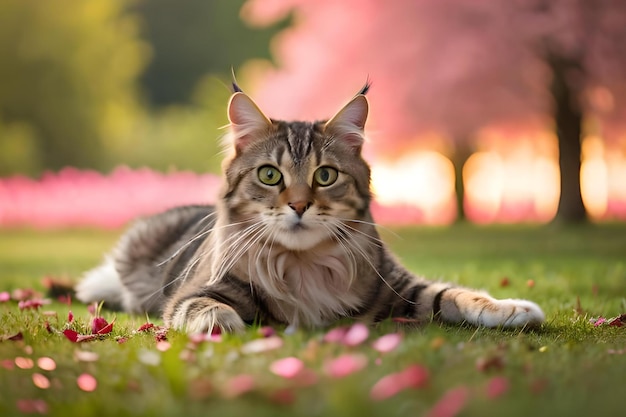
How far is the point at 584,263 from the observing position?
6277 millimetres

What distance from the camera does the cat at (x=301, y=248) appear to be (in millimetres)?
2818

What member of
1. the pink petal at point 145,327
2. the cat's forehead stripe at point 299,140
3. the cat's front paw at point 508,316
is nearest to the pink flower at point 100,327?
the pink petal at point 145,327

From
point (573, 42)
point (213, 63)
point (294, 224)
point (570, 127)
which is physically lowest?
point (294, 224)

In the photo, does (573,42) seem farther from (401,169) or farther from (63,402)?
(63,402)

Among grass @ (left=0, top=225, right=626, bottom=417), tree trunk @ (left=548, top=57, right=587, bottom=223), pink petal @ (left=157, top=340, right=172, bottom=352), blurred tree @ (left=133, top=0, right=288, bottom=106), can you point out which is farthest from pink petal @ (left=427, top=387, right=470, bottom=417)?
blurred tree @ (left=133, top=0, right=288, bottom=106)

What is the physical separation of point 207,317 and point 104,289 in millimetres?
2014

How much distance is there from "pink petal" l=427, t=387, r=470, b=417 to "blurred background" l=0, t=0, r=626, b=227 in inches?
163

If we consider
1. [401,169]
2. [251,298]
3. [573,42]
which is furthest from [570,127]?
[251,298]

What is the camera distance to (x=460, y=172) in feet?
35.8

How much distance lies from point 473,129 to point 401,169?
1403 millimetres

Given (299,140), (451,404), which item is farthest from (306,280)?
(451,404)

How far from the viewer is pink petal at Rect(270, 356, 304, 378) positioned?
2.03 metres

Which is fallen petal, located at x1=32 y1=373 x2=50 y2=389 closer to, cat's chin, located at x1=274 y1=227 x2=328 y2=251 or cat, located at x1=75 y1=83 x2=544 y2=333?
cat, located at x1=75 y1=83 x2=544 y2=333

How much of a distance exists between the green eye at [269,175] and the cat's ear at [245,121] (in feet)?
0.69
